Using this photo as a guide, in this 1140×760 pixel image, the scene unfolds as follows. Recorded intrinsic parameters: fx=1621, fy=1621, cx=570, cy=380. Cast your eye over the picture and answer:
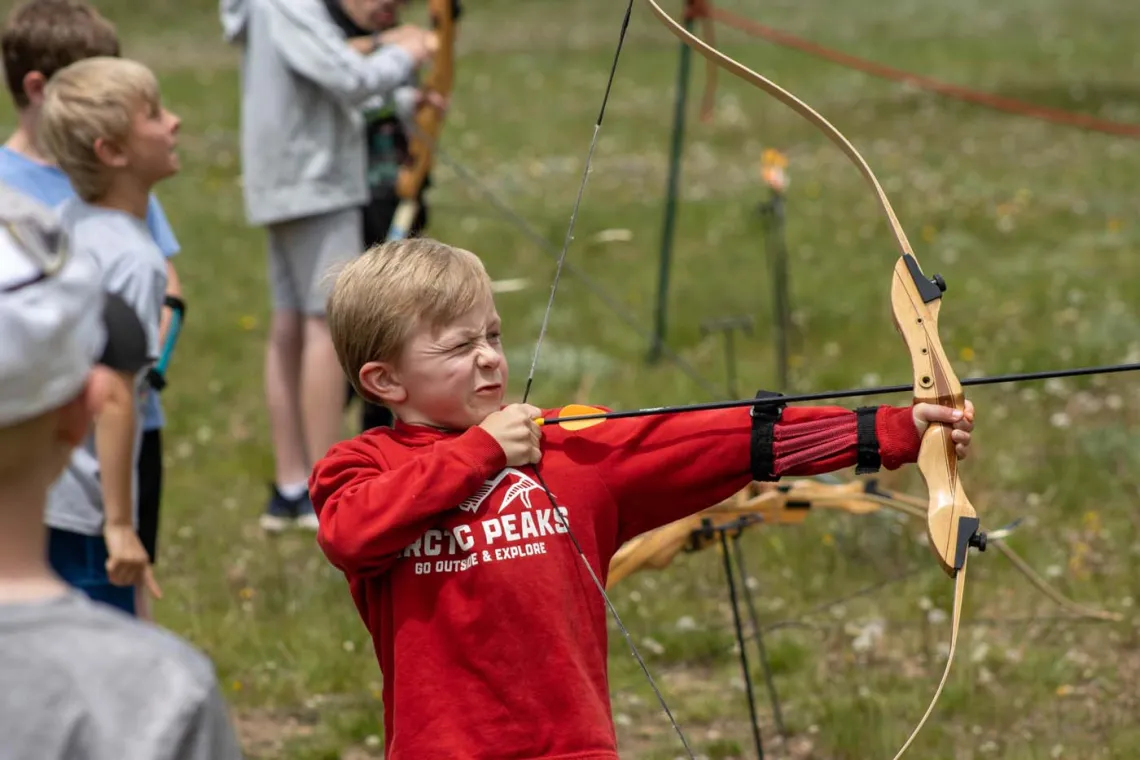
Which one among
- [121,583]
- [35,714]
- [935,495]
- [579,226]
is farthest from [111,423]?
[579,226]

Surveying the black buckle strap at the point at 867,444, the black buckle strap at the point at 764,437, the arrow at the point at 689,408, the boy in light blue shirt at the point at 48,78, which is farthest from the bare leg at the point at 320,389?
the black buckle strap at the point at 867,444

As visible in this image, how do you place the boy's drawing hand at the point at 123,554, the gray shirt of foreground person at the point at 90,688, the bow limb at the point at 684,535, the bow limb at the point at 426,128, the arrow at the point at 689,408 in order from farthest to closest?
1. the bow limb at the point at 426,128
2. the bow limb at the point at 684,535
3. the boy's drawing hand at the point at 123,554
4. the arrow at the point at 689,408
5. the gray shirt of foreground person at the point at 90,688

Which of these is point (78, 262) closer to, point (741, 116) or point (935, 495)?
point (935, 495)

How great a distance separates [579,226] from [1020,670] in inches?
243

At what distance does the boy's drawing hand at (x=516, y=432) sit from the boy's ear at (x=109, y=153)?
4.37ft

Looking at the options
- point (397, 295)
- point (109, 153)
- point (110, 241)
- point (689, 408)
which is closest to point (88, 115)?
point (109, 153)

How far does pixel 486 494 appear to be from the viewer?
7.32 feet

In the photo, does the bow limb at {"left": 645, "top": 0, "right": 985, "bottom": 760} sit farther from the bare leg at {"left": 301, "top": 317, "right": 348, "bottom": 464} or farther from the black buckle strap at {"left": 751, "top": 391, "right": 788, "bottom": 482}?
the bare leg at {"left": 301, "top": 317, "right": 348, "bottom": 464}

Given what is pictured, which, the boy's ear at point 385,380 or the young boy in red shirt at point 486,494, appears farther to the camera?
the boy's ear at point 385,380

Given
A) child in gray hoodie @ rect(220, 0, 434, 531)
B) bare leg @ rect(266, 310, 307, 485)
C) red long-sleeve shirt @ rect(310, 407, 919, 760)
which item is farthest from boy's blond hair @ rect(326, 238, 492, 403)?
bare leg @ rect(266, 310, 307, 485)

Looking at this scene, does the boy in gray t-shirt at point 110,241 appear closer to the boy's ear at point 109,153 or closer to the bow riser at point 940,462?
the boy's ear at point 109,153

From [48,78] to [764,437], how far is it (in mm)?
2091

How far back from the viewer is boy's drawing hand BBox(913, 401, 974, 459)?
84.0 inches

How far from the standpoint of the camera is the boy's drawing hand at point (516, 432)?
220 cm
